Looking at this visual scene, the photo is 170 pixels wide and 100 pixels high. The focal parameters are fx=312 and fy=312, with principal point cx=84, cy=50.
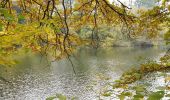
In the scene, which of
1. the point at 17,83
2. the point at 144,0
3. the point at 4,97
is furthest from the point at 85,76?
the point at 144,0

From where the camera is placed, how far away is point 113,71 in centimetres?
3506

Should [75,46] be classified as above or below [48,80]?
above

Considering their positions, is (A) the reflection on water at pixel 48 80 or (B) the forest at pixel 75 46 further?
(A) the reflection on water at pixel 48 80

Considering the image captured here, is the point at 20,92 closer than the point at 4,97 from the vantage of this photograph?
No

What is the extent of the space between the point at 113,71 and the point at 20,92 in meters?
13.2

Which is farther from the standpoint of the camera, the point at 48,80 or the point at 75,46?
the point at 48,80

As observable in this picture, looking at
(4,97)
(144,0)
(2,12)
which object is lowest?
(4,97)

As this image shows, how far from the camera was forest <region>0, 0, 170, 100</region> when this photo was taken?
2.60m

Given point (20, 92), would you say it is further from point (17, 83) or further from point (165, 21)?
point (165, 21)

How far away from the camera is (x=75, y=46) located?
6.85m

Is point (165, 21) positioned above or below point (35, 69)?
above

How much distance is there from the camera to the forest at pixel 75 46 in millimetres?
2596

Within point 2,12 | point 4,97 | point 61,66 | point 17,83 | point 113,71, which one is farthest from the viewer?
point 61,66

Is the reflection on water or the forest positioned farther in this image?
the reflection on water
